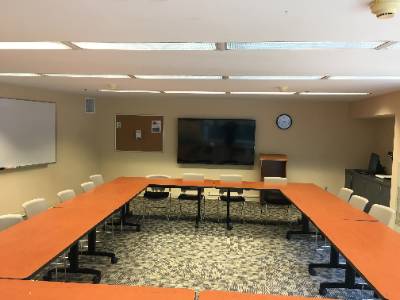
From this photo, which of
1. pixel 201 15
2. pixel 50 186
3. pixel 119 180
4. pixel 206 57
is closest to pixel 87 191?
pixel 119 180

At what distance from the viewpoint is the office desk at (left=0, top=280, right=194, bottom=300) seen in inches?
84.3

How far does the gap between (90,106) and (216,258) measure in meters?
5.58

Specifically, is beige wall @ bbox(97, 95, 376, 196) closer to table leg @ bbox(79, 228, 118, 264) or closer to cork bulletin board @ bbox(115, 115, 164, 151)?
cork bulletin board @ bbox(115, 115, 164, 151)

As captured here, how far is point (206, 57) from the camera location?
339 cm

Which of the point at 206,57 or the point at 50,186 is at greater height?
the point at 206,57

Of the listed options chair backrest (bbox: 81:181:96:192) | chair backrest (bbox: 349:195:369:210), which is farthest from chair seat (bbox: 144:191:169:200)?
chair backrest (bbox: 349:195:369:210)

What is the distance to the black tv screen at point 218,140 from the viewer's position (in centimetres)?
868

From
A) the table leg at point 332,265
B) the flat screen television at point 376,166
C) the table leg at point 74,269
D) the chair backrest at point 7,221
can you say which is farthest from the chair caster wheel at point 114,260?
the flat screen television at point 376,166

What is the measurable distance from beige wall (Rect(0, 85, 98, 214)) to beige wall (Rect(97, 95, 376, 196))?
3.79 feet

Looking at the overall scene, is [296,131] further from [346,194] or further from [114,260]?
[114,260]

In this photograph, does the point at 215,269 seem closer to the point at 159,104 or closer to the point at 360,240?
the point at 360,240

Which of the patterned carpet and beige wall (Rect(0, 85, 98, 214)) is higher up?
beige wall (Rect(0, 85, 98, 214))

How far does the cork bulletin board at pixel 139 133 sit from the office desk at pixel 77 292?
22.1ft

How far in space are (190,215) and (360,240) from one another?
13.9 feet
